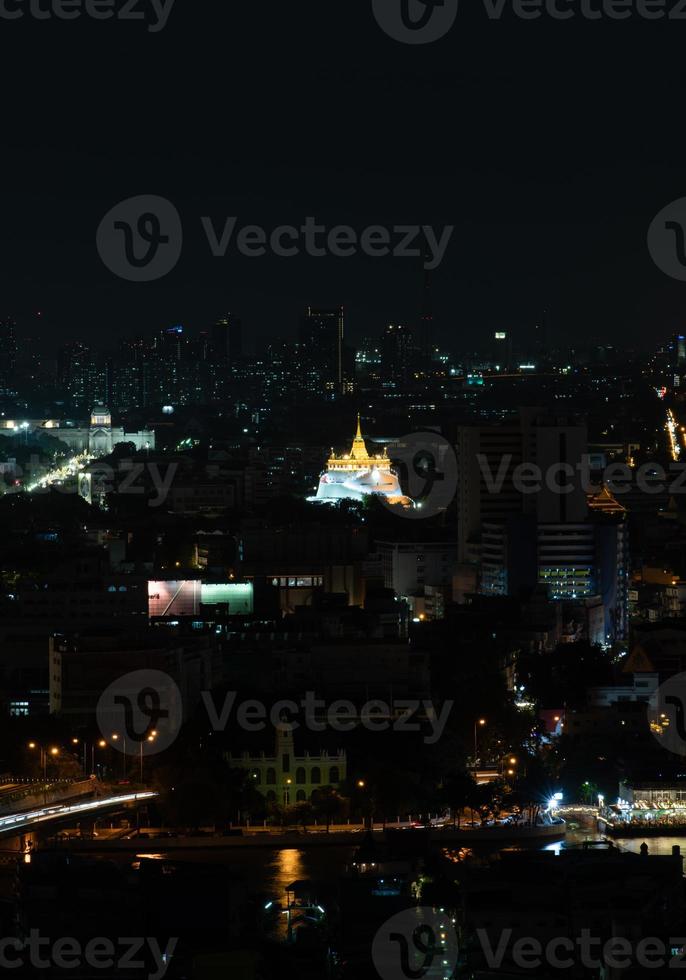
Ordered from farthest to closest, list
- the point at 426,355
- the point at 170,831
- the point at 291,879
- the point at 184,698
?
the point at 426,355 < the point at 184,698 < the point at 170,831 < the point at 291,879

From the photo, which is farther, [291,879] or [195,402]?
[195,402]

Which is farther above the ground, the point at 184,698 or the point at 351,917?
the point at 184,698

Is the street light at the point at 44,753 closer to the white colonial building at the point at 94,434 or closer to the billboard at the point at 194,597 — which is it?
the billboard at the point at 194,597

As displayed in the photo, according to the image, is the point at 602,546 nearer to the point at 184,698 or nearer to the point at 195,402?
the point at 184,698

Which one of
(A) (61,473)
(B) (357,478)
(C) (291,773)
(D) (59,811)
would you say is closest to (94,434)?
(A) (61,473)

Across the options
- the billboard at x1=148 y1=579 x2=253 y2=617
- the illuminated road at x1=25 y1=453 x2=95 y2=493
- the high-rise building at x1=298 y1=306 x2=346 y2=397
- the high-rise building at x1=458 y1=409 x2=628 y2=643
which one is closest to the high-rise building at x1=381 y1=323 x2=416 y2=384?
the high-rise building at x1=298 y1=306 x2=346 y2=397

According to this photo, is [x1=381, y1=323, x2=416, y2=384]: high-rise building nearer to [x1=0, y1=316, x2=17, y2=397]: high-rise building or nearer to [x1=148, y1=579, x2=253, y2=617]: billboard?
[x1=0, y1=316, x2=17, y2=397]: high-rise building

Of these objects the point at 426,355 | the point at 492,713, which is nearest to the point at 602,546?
the point at 492,713
